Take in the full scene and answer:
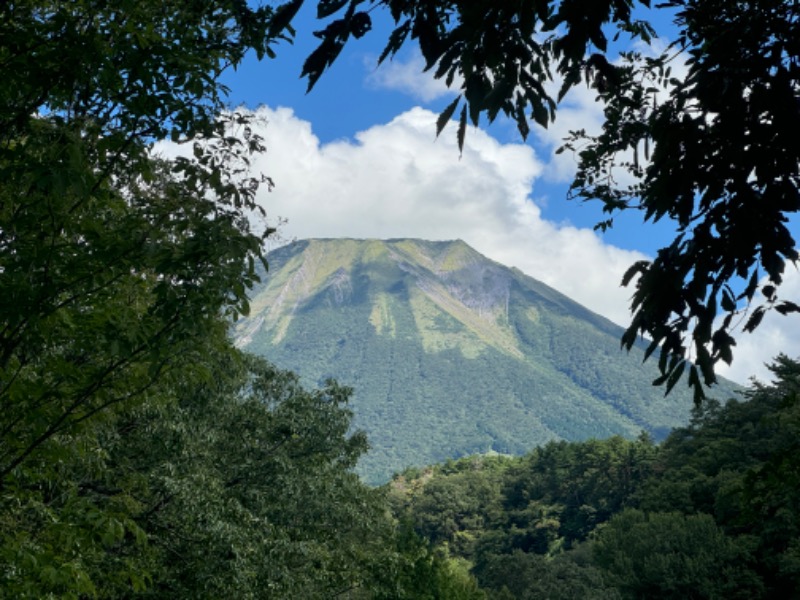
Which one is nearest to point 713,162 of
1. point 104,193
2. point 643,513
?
point 104,193

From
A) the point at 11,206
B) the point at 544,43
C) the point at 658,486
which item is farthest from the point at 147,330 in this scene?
the point at 658,486

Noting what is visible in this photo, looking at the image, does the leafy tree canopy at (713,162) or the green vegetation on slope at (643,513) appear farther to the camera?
the green vegetation on slope at (643,513)

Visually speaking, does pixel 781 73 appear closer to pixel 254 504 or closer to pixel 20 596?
pixel 20 596

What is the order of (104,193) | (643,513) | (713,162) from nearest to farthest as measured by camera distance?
(713,162) < (104,193) < (643,513)

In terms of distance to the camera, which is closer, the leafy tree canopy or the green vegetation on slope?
the leafy tree canopy

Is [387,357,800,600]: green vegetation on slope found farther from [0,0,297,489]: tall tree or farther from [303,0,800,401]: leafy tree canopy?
[0,0,297,489]: tall tree

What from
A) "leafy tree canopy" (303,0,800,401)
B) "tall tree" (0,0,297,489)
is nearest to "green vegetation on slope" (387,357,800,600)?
"leafy tree canopy" (303,0,800,401)

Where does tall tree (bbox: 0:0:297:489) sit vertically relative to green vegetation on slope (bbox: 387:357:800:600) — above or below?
above

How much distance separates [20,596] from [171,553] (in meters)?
10.5

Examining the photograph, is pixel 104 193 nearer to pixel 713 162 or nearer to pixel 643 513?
pixel 713 162

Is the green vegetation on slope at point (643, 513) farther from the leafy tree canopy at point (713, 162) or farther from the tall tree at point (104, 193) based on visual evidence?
the tall tree at point (104, 193)

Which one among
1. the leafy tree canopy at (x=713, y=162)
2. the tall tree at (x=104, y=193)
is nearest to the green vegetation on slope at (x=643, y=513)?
the leafy tree canopy at (x=713, y=162)

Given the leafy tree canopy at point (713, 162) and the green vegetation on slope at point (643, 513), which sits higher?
the leafy tree canopy at point (713, 162)

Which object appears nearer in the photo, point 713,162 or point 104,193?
point 713,162
